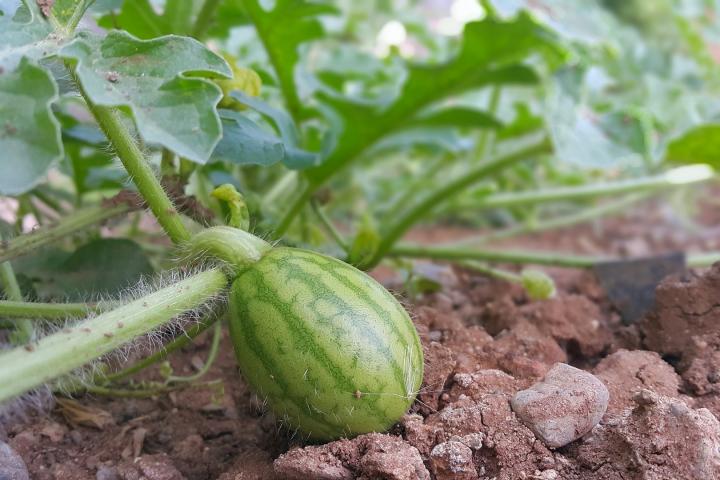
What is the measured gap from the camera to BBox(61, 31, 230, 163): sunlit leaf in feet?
3.28

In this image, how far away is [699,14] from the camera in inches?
140

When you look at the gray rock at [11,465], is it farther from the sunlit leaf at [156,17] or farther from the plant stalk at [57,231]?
the sunlit leaf at [156,17]

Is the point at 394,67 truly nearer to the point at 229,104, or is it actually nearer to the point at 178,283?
the point at 229,104

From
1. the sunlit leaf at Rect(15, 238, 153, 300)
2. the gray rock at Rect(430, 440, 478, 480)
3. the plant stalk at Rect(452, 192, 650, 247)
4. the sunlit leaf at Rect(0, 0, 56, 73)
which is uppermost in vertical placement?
the sunlit leaf at Rect(0, 0, 56, 73)

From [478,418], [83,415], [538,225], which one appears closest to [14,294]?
[83,415]

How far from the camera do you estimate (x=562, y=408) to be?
3.63 ft

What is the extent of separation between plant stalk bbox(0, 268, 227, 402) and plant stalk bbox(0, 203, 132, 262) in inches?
15.3

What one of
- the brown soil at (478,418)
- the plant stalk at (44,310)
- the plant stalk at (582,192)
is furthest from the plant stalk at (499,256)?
the plant stalk at (44,310)

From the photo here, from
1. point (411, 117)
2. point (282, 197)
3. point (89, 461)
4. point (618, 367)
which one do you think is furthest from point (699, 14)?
point (89, 461)

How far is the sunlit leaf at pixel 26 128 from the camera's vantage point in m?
0.90

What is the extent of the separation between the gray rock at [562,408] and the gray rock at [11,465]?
0.80m

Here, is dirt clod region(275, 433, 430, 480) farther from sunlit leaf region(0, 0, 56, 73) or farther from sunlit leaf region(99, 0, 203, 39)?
sunlit leaf region(99, 0, 203, 39)

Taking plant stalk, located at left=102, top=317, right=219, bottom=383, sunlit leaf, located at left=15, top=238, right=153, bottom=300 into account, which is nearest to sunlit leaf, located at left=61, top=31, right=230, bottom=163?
plant stalk, located at left=102, top=317, right=219, bottom=383

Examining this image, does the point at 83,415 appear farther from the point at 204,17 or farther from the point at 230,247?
the point at 204,17
